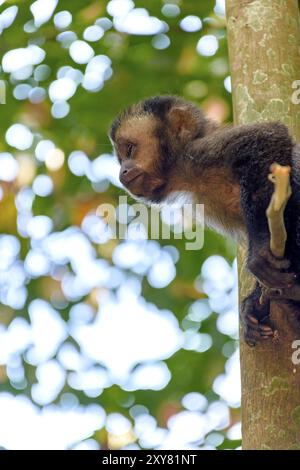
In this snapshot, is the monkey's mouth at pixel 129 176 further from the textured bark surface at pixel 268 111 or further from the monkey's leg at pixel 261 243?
the monkey's leg at pixel 261 243

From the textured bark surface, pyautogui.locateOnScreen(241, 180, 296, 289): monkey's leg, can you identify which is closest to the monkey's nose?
the textured bark surface

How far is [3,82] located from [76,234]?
6.44ft

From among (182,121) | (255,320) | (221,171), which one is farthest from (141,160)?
(255,320)

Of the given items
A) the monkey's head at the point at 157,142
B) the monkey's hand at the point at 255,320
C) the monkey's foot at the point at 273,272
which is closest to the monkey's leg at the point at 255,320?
the monkey's hand at the point at 255,320

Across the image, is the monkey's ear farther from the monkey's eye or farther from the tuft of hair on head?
the monkey's eye

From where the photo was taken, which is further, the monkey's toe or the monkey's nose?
the monkey's nose

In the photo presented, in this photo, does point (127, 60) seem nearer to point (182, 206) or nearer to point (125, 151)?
point (125, 151)

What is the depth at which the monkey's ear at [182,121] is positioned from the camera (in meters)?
6.47

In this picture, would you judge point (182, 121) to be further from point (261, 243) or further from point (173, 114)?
point (261, 243)

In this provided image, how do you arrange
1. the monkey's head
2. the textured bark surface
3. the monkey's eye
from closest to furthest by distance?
the textured bark surface, the monkey's head, the monkey's eye

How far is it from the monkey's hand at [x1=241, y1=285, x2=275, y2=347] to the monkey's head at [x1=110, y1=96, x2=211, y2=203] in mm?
1309

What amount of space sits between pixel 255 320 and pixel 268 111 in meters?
1.34

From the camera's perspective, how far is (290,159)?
17.9 ft

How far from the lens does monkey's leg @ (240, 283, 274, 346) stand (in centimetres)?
507
